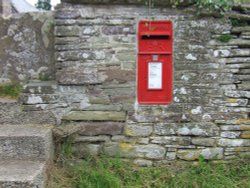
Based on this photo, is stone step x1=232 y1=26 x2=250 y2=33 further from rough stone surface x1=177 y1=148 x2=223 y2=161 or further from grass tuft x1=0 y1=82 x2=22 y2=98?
grass tuft x1=0 y1=82 x2=22 y2=98

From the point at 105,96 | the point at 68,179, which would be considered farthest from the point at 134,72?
the point at 68,179

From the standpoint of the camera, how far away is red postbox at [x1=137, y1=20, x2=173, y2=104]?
3.77 metres

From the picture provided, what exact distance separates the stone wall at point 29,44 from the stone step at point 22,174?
1259mm

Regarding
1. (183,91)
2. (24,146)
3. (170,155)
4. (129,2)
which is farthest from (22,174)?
(129,2)

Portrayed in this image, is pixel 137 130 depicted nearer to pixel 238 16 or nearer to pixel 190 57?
pixel 190 57

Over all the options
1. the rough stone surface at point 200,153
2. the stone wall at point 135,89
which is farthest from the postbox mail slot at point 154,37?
the rough stone surface at point 200,153

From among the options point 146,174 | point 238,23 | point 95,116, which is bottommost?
point 146,174

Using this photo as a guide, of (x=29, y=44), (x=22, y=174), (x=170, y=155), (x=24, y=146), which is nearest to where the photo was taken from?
(x=22, y=174)

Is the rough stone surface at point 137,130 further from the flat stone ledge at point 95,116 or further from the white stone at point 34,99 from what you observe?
the white stone at point 34,99

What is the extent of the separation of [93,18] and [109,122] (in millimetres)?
1121

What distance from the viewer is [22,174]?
2.97 m

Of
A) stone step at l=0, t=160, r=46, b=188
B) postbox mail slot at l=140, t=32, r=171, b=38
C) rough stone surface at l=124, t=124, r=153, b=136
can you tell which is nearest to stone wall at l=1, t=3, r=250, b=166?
rough stone surface at l=124, t=124, r=153, b=136

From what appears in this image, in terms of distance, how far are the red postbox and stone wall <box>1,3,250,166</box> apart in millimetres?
67

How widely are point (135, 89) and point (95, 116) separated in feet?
1.71
